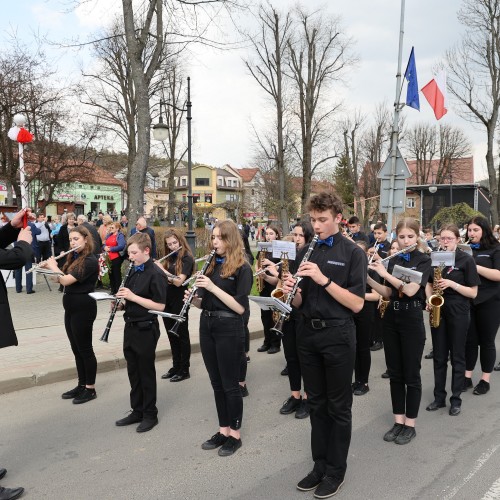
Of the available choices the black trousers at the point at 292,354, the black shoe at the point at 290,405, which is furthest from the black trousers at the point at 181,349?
the black shoe at the point at 290,405

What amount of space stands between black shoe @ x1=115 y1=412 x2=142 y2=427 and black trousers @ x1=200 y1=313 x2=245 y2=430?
42.9 inches

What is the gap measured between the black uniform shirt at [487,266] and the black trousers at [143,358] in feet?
12.5

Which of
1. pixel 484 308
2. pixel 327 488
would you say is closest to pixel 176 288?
pixel 327 488

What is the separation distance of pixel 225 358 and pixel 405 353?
63.6 inches

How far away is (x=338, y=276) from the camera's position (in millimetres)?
3238

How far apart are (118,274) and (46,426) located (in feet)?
21.9

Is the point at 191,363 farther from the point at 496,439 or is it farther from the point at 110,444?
the point at 496,439

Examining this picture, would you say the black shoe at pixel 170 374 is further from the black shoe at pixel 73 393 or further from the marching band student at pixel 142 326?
→ the marching band student at pixel 142 326

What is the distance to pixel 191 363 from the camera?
270 inches

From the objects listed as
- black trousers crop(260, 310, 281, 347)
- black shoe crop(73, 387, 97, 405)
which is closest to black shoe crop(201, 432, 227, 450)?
black shoe crop(73, 387, 97, 405)

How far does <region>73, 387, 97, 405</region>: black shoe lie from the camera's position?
5277 mm

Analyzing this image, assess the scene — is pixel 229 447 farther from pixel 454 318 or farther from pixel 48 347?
pixel 48 347

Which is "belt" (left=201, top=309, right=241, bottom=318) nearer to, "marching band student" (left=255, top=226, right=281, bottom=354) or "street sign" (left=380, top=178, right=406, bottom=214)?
"marching band student" (left=255, top=226, right=281, bottom=354)

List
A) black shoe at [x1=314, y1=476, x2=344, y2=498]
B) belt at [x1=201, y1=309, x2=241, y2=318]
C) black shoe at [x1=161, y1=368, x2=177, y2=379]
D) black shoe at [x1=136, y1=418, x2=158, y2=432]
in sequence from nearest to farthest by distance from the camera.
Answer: black shoe at [x1=314, y1=476, x2=344, y2=498], belt at [x1=201, y1=309, x2=241, y2=318], black shoe at [x1=136, y1=418, x2=158, y2=432], black shoe at [x1=161, y1=368, x2=177, y2=379]
